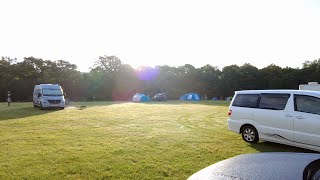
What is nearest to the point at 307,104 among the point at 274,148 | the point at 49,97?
the point at 274,148

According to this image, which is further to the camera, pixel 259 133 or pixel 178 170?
pixel 259 133

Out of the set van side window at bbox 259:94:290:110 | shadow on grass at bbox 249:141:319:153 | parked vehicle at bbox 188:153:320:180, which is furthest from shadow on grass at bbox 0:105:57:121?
parked vehicle at bbox 188:153:320:180

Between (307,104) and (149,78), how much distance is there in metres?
57.4

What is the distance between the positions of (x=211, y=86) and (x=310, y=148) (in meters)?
58.1

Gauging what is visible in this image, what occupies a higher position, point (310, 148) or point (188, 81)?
point (188, 81)

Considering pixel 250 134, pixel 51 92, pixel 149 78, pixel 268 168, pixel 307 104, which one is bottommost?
pixel 250 134

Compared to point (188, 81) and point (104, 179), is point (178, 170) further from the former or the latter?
point (188, 81)

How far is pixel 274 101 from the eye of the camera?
9328 mm

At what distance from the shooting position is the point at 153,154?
315 inches

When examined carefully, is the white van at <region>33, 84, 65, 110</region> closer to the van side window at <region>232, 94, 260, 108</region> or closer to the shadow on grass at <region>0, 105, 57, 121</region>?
the shadow on grass at <region>0, 105, 57, 121</region>

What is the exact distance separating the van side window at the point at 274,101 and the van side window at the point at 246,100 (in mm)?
231

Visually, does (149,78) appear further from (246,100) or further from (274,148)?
(274,148)

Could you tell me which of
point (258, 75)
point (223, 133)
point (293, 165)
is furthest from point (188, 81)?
point (293, 165)

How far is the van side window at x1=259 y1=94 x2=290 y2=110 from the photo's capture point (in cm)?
903
